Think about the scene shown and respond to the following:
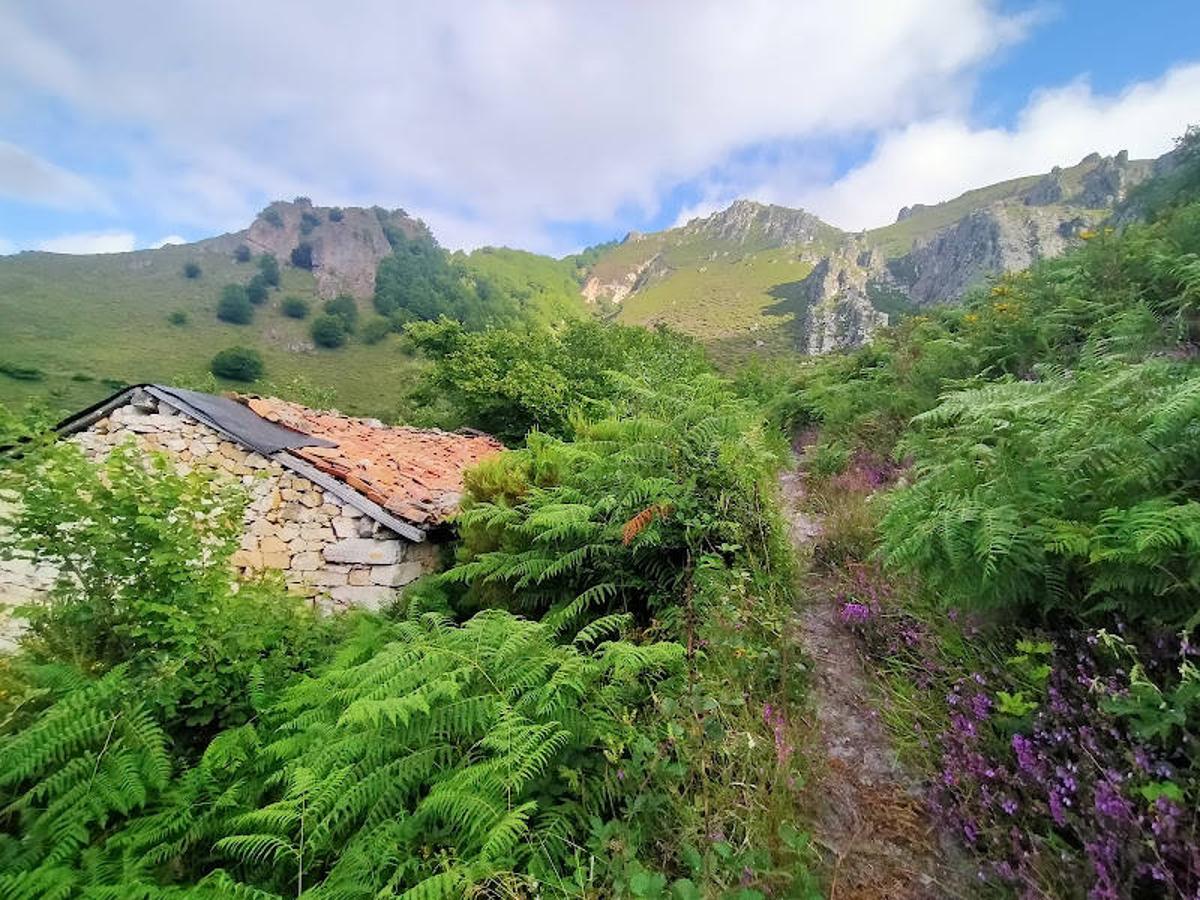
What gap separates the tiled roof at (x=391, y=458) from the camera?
27.7ft

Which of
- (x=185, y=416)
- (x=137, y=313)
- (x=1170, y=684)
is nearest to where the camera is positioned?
(x=1170, y=684)

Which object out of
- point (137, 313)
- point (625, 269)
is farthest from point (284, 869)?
point (625, 269)

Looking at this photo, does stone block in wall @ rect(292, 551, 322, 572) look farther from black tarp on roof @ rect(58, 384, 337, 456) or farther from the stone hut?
black tarp on roof @ rect(58, 384, 337, 456)

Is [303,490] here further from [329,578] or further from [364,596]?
[364,596]

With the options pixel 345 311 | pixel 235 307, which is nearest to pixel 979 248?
pixel 345 311

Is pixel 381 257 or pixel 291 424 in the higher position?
pixel 381 257

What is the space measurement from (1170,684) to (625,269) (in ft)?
432

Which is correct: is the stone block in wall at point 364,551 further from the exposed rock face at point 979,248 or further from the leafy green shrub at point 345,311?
the leafy green shrub at point 345,311

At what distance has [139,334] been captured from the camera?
6544 centimetres

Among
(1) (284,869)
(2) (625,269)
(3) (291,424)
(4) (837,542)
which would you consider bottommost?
(1) (284,869)

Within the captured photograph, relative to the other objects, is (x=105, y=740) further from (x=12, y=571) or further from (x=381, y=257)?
(x=381, y=257)

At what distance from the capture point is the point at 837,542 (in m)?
4.32

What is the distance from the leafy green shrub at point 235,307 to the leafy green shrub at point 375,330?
16.0 meters

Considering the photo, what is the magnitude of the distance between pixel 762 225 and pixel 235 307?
96403mm
